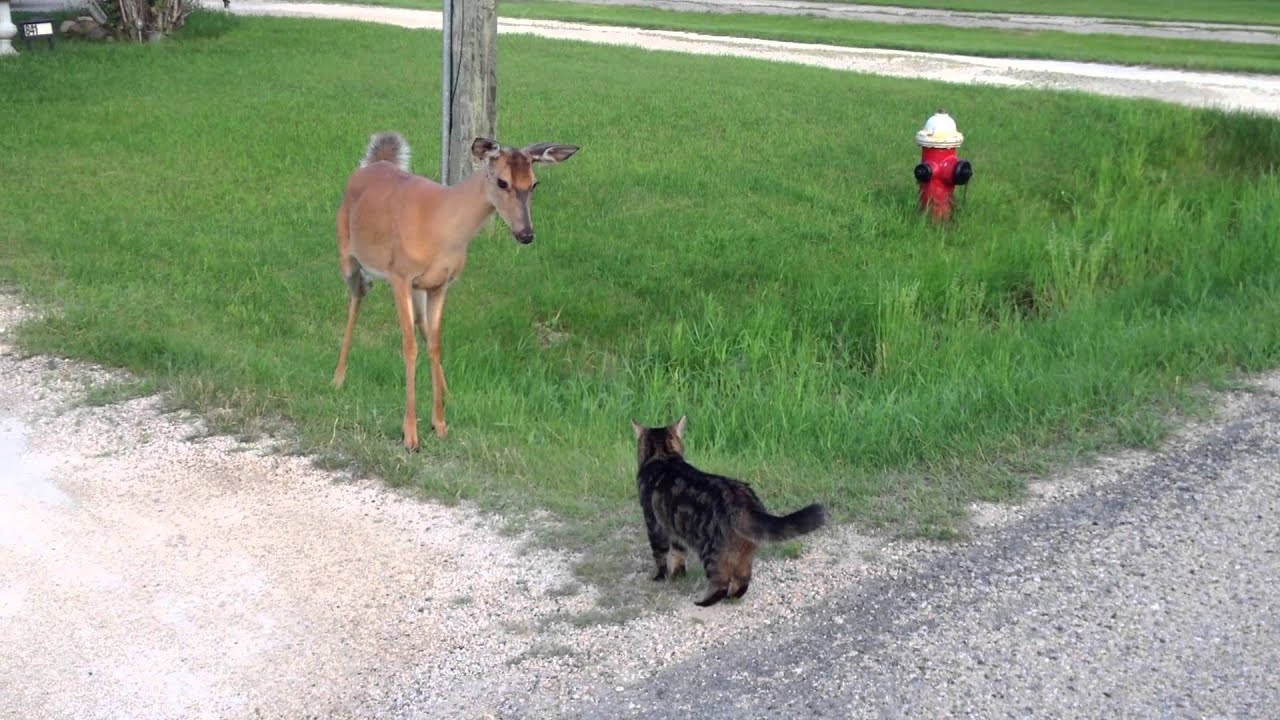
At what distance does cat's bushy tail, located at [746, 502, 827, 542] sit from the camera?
16.0ft

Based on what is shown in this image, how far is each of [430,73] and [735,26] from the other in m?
9.34

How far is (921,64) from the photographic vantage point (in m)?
19.8

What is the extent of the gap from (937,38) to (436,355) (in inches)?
731

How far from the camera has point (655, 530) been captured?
207 inches

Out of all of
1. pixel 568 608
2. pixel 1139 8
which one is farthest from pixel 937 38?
pixel 568 608

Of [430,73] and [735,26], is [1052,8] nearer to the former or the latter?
[735,26]

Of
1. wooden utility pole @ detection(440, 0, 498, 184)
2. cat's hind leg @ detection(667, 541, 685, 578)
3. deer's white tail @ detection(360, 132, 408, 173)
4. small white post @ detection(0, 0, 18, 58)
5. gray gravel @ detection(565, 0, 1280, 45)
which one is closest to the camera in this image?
cat's hind leg @ detection(667, 541, 685, 578)

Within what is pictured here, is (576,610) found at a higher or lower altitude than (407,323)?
lower

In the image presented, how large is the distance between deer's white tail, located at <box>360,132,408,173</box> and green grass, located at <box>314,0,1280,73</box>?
14861mm

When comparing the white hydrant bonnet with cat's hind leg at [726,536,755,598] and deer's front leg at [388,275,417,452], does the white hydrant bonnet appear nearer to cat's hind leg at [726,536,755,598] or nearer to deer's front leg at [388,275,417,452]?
deer's front leg at [388,275,417,452]

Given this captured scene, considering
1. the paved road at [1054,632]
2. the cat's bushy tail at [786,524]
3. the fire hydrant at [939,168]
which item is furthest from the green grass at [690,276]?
the cat's bushy tail at [786,524]

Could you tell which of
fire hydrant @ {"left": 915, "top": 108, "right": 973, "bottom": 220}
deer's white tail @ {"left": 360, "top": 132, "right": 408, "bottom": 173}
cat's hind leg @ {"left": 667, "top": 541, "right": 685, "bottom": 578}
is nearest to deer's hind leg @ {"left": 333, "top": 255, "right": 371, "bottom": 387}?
deer's white tail @ {"left": 360, "top": 132, "right": 408, "bottom": 173}

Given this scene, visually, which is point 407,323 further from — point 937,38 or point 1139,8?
point 1139,8

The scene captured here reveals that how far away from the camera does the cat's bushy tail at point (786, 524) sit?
4.88 meters
